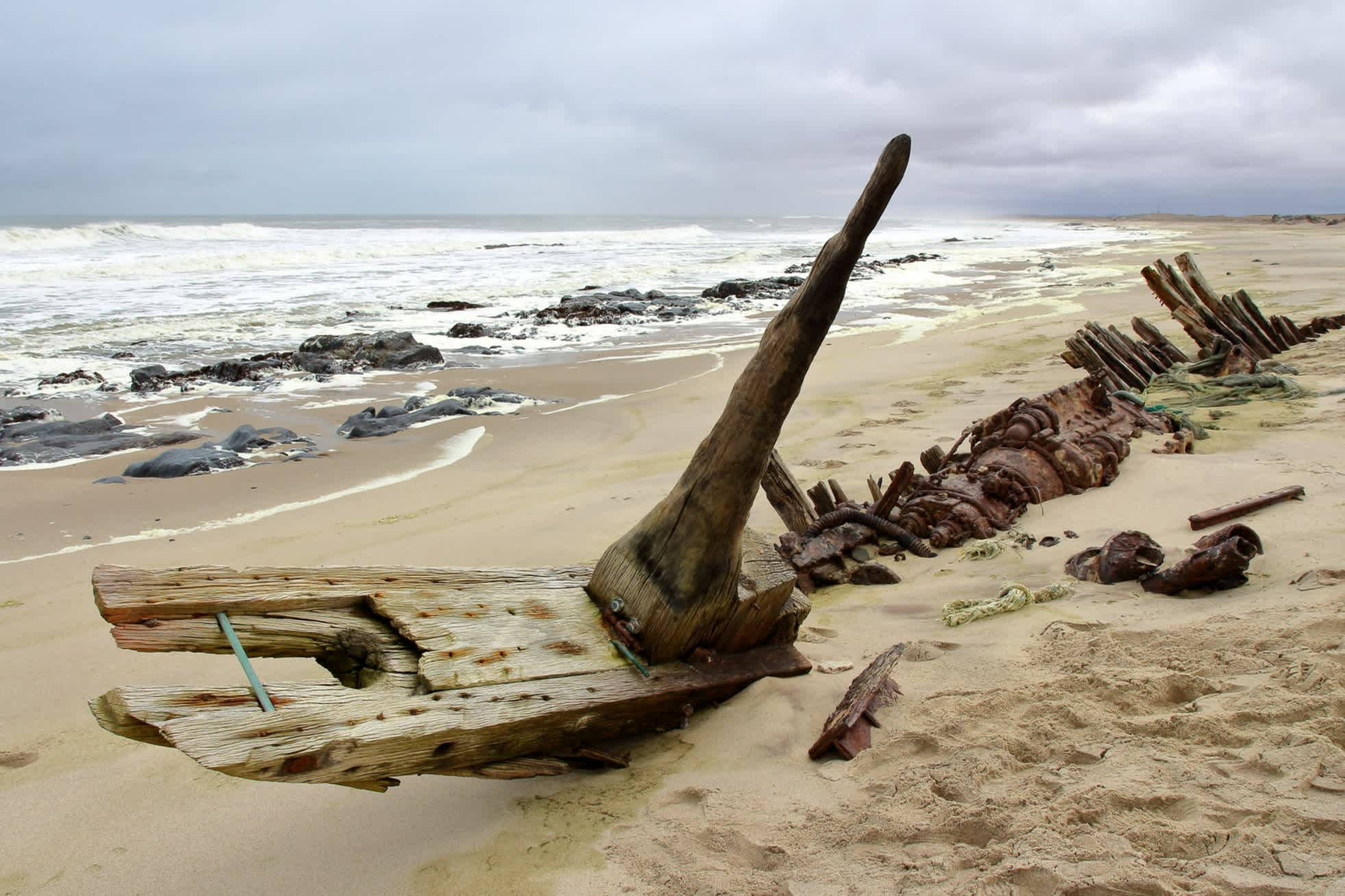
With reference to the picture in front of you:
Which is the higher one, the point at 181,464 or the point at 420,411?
the point at 420,411

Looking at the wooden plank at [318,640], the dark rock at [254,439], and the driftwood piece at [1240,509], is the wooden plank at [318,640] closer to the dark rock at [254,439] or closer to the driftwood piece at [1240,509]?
the driftwood piece at [1240,509]

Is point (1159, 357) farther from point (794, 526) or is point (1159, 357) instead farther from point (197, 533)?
point (197, 533)

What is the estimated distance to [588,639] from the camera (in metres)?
2.98

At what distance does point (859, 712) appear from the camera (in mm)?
2859

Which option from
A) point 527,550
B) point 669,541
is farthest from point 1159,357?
point 669,541

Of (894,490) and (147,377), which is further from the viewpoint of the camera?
(147,377)

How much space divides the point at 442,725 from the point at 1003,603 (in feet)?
8.13

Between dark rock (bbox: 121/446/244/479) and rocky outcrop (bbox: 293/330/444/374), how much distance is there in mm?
4950

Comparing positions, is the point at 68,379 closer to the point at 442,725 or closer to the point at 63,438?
the point at 63,438

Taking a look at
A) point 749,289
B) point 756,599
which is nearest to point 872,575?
point 756,599

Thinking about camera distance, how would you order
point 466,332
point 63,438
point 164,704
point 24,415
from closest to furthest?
point 164,704 → point 63,438 → point 24,415 → point 466,332

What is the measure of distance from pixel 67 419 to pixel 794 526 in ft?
28.3

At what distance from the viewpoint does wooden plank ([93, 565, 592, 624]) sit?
8.09 feet

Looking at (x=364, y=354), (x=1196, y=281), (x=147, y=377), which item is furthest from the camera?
(x=364, y=354)
